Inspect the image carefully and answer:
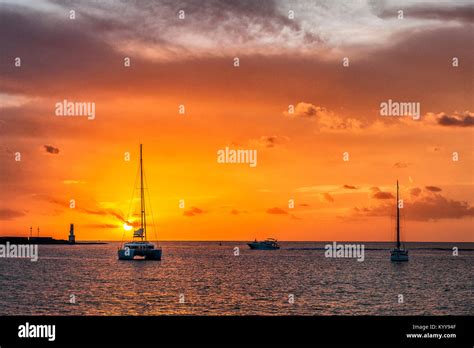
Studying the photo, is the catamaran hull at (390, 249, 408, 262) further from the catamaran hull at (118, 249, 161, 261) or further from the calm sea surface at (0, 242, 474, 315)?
the catamaran hull at (118, 249, 161, 261)

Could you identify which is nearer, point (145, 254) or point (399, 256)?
point (145, 254)
